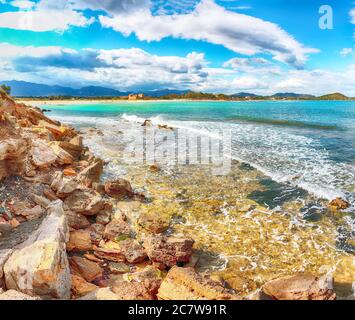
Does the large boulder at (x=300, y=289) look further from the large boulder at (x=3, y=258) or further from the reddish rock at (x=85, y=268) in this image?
the large boulder at (x=3, y=258)

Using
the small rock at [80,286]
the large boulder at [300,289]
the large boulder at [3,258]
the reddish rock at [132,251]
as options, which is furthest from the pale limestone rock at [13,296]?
the large boulder at [300,289]

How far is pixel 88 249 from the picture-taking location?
9062 millimetres

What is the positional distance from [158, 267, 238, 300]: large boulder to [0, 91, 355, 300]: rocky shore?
0.06 ft

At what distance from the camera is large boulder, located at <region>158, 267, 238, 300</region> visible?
6.20m

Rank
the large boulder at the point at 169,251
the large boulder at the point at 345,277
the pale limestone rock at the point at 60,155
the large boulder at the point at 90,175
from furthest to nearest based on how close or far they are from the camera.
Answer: the pale limestone rock at the point at 60,155 < the large boulder at the point at 90,175 < the large boulder at the point at 169,251 < the large boulder at the point at 345,277

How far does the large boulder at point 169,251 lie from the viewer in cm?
858

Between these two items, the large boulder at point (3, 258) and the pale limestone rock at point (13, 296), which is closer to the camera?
the pale limestone rock at point (13, 296)

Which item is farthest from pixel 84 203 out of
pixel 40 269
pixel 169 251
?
pixel 40 269

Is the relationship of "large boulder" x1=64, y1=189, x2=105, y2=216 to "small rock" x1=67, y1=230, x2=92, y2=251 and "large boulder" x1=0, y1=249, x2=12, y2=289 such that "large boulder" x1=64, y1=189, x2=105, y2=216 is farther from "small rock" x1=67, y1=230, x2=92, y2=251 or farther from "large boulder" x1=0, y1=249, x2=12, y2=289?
"large boulder" x1=0, y1=249, x2=12, y2=289

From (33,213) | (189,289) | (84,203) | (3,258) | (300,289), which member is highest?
(33,213)

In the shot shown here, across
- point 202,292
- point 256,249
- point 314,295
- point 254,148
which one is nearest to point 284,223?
point 256,249

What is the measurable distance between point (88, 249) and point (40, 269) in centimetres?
304
